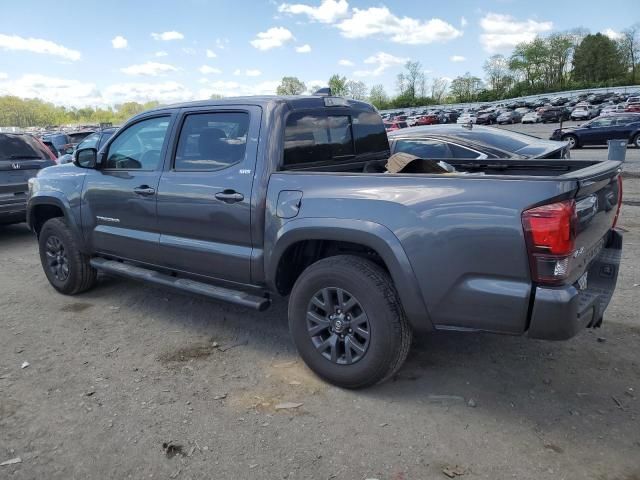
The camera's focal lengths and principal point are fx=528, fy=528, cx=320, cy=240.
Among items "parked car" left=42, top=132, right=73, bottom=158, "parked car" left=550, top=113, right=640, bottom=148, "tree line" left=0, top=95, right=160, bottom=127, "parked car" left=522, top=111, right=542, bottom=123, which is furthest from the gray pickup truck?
"tree line" left=0, top=95, right=160, bottom=127

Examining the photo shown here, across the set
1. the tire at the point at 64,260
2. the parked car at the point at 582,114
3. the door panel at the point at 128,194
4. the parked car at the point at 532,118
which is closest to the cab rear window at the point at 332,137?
the door panel at the point at 128,194

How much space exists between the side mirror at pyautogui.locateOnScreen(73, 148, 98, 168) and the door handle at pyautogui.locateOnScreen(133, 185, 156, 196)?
760mm

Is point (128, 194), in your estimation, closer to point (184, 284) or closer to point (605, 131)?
point (184, 284)

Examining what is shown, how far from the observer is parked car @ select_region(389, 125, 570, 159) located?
7.66 m

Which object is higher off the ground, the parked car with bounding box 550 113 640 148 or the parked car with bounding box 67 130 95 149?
the parked car with bounding box 67 130 95 149

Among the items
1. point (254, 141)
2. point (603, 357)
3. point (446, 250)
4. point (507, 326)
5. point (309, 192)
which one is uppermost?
point (254, 141)

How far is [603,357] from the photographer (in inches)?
148

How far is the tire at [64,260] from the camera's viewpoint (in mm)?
5285

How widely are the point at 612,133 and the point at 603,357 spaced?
21.0 metres

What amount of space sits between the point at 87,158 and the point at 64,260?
48.0 inches

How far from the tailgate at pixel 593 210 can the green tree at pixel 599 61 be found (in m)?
104

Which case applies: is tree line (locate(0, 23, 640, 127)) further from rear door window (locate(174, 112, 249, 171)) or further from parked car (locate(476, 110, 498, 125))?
rear door window (locate(174, 112, 249, 171))

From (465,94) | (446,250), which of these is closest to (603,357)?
(446,250)

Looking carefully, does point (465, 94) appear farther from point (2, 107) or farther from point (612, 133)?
point (2, 107)
